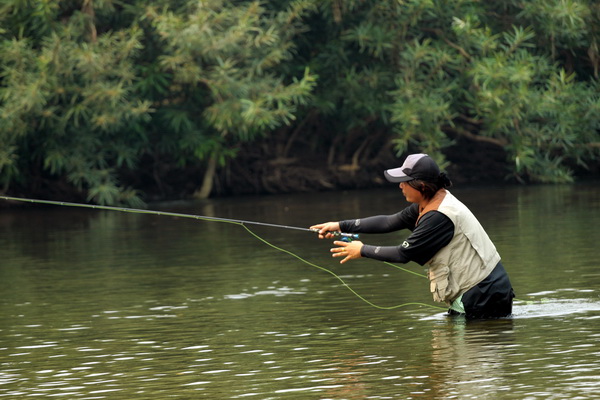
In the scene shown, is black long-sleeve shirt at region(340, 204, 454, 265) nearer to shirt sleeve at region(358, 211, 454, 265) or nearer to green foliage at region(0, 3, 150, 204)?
shirt sleeve at region(358, 211, 454, 265)

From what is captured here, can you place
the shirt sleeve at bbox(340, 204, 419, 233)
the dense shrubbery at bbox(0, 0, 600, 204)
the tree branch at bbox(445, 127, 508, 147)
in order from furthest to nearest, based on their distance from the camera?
the tree branch at bbox(445, 127, 508, 147) < the dense shrubbery at bbox(0, 0, 600, 204) < the shirt sleeve at bbox(340, 204, 419, 233)

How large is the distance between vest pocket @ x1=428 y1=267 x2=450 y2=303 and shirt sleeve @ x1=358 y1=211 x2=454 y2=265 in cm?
22

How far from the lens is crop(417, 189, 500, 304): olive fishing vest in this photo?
817 centimetres

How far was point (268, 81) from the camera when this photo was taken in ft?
81.6

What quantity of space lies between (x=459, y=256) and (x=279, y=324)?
4.89 ft

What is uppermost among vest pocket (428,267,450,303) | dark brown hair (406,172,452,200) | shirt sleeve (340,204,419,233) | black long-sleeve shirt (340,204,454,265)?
dark brown hair (406,172,452,200)

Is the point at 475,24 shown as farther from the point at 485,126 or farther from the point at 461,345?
the point at 461,345

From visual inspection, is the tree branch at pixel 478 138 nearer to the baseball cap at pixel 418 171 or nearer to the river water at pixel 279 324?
the river water at pixel 279 324

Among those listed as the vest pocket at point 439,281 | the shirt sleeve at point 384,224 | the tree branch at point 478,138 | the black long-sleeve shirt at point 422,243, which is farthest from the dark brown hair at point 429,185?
the tree branch at point 478,138

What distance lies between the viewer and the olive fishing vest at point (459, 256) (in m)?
8.17

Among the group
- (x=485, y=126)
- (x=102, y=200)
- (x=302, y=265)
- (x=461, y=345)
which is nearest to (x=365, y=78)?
(x=485, y=126)

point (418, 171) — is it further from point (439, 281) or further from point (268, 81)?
point (268, 81)

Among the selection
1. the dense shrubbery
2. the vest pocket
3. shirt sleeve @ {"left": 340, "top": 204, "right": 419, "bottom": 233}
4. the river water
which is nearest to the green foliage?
the dense shrubbery

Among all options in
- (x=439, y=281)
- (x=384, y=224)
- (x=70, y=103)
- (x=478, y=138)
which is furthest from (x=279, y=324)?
(x=478, y=138)
